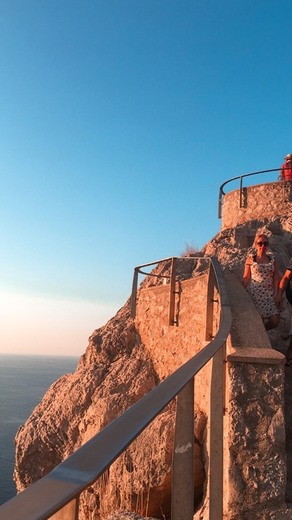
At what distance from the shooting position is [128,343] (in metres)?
9.38

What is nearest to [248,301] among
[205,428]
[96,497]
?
[205,428]

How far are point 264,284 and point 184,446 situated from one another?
3875mm

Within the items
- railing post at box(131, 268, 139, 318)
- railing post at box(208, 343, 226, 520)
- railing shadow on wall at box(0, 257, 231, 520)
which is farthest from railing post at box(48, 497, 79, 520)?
railing post at box(131, 268, 139, 318)

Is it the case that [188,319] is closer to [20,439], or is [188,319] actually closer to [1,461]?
[20,439]

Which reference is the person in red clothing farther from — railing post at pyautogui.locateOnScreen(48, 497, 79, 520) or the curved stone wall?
railing post at pyautogui.locateOnScreen(48, 497, 79, 520)

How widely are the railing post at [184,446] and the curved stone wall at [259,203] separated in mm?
11110

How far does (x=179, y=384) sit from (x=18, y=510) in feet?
2.40

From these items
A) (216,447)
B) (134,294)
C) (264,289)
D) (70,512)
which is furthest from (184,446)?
(134,294)

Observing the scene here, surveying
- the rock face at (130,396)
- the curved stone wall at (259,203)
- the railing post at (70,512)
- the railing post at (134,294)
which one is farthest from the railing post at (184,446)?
the curved stone wall at (259,203)

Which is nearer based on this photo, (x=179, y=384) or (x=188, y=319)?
(x=179, y=384)

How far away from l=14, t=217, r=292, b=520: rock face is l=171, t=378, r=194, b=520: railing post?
219 cm

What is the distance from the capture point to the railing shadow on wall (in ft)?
2.01

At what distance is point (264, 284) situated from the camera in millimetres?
5066

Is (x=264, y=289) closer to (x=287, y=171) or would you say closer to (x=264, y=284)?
(x=264, y=284)
